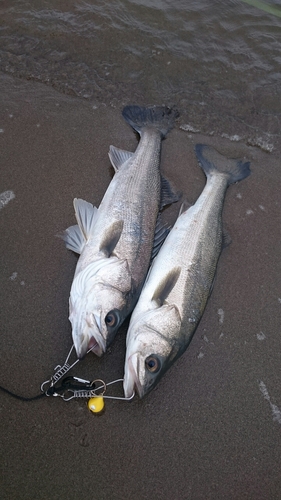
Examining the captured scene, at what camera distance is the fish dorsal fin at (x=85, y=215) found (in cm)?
353

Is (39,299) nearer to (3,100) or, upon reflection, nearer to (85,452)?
(85,452)

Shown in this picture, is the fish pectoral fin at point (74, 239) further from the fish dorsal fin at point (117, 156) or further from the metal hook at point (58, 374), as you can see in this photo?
the metal hook at point (58, 374)

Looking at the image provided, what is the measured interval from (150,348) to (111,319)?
38 cm

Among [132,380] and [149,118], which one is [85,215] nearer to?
[132,380]

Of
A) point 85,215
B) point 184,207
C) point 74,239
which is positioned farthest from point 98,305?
point 184,207

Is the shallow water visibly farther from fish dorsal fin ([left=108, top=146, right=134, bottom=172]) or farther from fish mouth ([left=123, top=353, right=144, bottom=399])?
fish mouth ([left=123, top=353, right=144, bottom=399])

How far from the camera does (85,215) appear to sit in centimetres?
361

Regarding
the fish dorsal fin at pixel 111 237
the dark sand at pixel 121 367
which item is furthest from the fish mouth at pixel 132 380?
the fish dorsal fin at pixel 111 237

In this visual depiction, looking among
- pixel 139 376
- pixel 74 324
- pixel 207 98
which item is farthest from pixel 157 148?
pixel 139 376

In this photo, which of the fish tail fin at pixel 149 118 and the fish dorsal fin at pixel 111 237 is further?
the fish tail fin at pixel 149 118

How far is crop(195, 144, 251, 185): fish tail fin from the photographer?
14.2 feet

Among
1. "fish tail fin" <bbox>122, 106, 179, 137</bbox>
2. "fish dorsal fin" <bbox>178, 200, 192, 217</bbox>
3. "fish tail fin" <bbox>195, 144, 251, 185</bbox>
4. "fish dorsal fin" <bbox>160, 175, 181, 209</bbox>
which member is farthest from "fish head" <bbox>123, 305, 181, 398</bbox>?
"fish tail fin" <bbox>122, 106, 179, 137</bbox>

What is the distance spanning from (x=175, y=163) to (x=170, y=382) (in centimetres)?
260

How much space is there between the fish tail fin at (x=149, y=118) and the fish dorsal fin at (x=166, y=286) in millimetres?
1981
